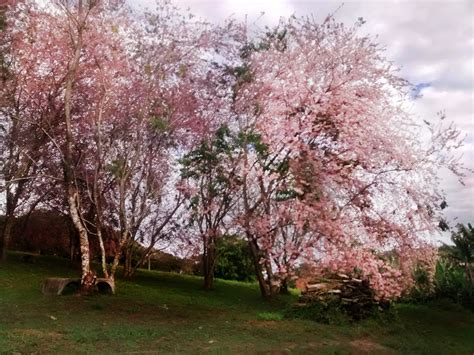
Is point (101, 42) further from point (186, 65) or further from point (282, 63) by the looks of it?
point (282, 63)

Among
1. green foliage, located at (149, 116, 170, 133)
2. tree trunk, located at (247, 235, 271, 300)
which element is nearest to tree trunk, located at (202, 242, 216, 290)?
tree trunk, located at (247, 235, 271, 300)

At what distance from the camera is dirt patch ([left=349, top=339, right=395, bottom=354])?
376 inches

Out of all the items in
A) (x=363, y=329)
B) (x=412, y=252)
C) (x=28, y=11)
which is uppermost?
(x=28, y=11)

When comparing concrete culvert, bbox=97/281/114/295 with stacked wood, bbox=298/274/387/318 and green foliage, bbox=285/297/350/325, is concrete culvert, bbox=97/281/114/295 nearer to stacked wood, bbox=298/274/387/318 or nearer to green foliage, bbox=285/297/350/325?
green foliage, bbox=285/297/350/325

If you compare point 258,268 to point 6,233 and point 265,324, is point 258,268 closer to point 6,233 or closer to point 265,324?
point 265,324

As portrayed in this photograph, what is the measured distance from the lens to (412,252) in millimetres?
12305

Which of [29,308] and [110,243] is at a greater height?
[110,243]

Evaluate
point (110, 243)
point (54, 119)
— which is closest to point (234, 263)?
point (110, 243)

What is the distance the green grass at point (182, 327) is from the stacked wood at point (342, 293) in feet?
1.56

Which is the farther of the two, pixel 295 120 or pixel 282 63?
pixel 282 63

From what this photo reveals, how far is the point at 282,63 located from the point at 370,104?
7.67 feet

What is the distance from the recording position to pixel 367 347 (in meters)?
9.93

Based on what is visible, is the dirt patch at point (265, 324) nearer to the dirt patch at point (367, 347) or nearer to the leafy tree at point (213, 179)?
the dirt patch at point (367, 347)

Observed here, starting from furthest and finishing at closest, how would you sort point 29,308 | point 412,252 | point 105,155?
point 105,155 < point 412,252 < point 29,308
